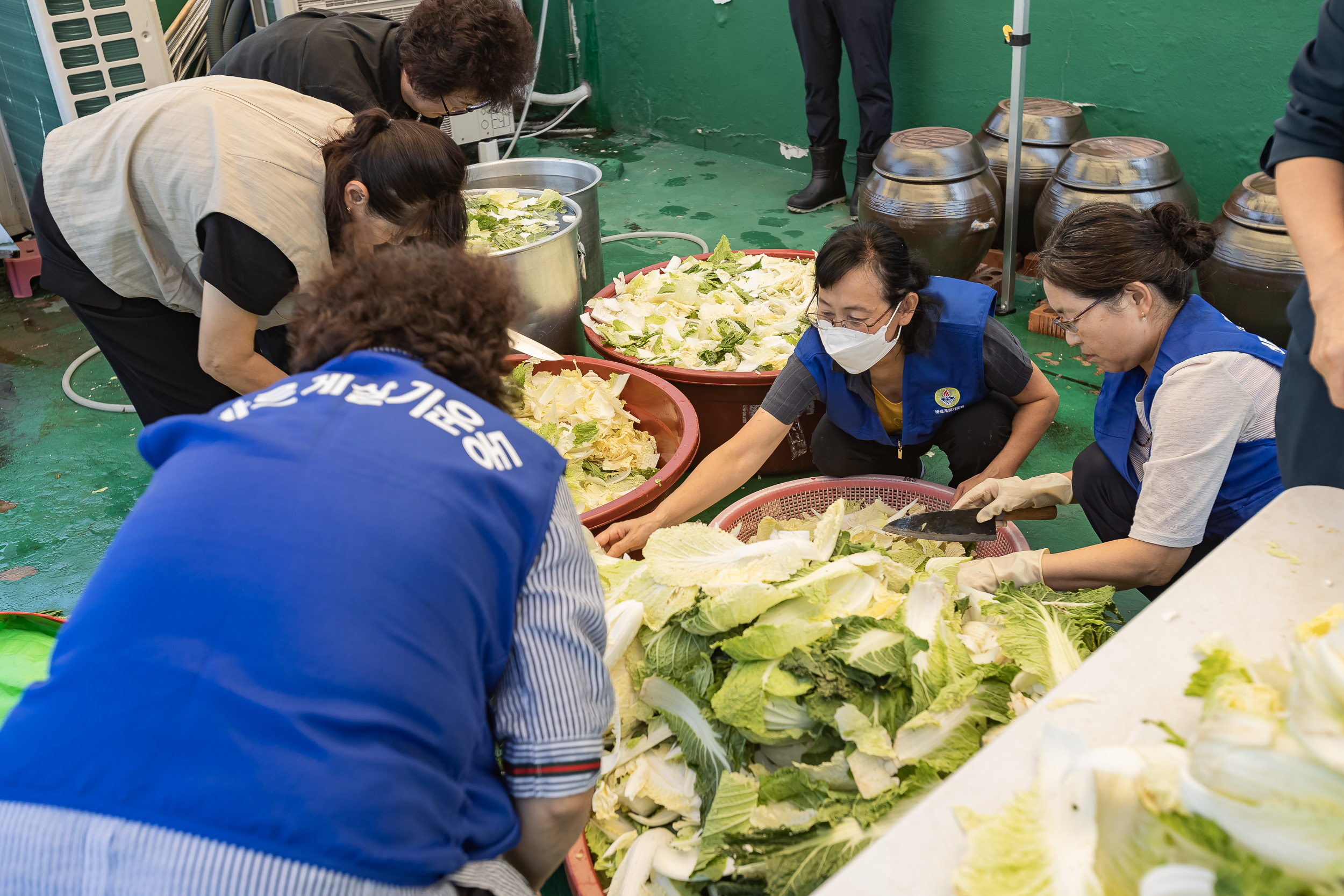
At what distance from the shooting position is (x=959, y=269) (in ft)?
15.4

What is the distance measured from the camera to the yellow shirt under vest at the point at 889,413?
9.95 feet

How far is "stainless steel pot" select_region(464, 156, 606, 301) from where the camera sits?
4.57m

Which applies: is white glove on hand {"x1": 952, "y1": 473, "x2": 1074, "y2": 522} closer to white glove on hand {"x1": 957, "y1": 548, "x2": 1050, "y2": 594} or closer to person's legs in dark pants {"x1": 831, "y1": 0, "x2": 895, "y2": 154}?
white glove on hand {"x1": 957, "y1": 548, "x2": 1050, "y2": 594}

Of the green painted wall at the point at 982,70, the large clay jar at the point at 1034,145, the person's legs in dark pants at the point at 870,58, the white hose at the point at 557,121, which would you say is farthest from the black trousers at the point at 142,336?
the white hose at the point at 557,121

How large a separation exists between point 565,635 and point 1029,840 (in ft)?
2.17

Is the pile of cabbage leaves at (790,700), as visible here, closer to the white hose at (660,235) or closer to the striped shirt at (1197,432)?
the striped shirt at (1197,432)

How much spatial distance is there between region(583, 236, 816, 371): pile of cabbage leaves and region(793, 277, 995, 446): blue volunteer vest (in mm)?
555

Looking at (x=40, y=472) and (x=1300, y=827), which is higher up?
(x=1300, y=827)

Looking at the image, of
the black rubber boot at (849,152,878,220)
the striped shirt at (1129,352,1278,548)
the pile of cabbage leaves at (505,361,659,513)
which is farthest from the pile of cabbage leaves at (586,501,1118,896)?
the black rubber boot at (849,152,878,220)

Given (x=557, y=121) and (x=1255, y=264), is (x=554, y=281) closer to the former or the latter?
(x=1255, y=264)

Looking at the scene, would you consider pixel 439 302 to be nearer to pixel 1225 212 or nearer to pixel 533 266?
pixel 533 266

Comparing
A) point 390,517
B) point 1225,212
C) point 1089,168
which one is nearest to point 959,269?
point 1089,168

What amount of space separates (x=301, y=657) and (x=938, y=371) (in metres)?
2.26

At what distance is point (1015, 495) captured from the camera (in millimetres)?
2689
